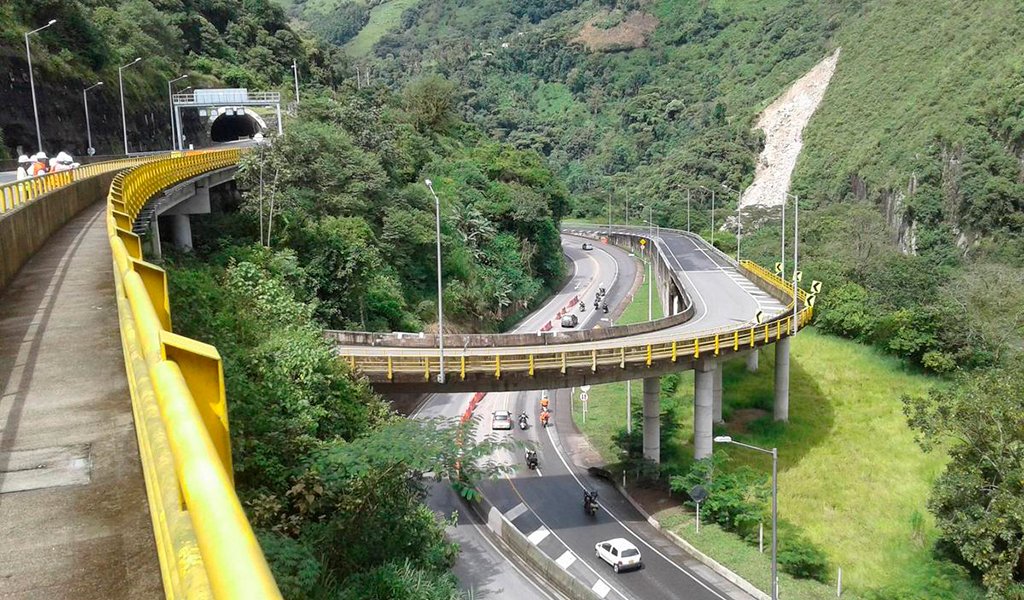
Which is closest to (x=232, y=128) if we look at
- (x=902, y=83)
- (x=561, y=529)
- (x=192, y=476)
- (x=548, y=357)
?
(x=548, y=357)

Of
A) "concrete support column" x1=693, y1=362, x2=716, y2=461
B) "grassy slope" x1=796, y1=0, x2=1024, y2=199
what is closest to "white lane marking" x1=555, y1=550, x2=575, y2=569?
"concrete support column" x1=693, y1=362, x2=716, y2=461

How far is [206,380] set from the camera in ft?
14.3

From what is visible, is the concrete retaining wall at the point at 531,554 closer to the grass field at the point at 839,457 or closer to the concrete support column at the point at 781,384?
the grass field at the point at 839,457

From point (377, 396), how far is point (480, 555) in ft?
22.2

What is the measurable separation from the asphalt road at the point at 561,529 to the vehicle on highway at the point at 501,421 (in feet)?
1.80

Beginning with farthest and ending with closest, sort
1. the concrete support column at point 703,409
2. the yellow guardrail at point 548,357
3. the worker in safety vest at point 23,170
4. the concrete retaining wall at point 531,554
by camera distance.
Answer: the concrete support column at point 703,409
the yellow guardrail at point 548,357
the worker in safety vest at point 23,170
the concrete retaining wall at point 531,554

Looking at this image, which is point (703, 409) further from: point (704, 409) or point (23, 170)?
point (23, 170)

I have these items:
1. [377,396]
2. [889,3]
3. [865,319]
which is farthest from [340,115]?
[889,3]

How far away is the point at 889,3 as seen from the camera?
15138cm

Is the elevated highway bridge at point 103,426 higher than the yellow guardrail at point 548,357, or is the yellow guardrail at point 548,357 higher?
Result: the elevated highway bridge at point 103,426

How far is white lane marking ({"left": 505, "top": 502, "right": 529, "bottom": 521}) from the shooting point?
32.3 m

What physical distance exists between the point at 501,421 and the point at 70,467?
37290 millimetres

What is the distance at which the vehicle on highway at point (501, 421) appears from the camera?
42375 millimetres

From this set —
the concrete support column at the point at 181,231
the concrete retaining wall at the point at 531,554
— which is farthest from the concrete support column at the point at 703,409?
the concrete support column at the point at 181,231
